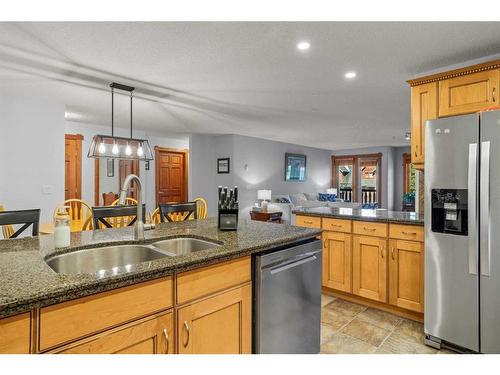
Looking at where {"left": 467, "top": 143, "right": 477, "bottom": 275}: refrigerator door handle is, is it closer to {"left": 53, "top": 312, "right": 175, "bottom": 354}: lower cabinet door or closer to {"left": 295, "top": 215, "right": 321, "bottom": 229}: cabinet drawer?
{"left": 295, "top": 215, "right": 321, "bottom": 229}: cabinet drawer

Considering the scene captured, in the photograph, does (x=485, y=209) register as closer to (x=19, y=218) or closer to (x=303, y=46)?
(x=303, y=46)

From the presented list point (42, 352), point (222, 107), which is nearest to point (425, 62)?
point (222, 107)

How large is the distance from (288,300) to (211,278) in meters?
0.61

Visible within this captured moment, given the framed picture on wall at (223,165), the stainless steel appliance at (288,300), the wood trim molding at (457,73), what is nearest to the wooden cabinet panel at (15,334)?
the stainless steel appliance at (288,300)

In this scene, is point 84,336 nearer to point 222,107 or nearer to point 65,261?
point 65,261

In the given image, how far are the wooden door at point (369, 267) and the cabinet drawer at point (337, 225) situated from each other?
122mm

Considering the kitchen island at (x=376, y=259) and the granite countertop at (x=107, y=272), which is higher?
the granite countertop at (x=107, y=272)

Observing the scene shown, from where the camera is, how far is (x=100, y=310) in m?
1.14

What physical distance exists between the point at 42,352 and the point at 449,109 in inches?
127

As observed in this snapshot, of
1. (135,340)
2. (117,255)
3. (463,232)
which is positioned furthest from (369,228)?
(135,340)

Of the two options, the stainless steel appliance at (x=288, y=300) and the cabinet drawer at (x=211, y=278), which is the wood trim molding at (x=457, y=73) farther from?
the cabinet drawer at (x=211, y=278)

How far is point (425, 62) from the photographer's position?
9.16 feet

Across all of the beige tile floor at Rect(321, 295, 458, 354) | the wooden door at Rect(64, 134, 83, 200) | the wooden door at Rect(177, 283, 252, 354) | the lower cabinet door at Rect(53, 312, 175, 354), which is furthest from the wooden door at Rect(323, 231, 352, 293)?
the wooden door at Rect(64, 134, 83, 200)

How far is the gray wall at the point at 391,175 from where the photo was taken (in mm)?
9773
